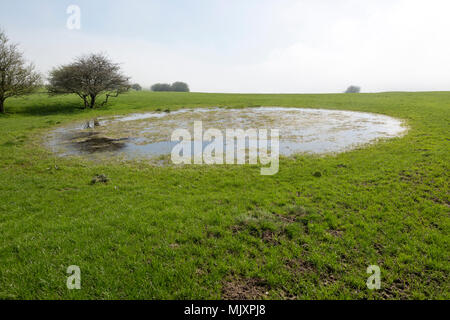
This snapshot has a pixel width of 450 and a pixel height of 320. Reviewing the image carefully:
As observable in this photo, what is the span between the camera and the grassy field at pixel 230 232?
13.8 feet

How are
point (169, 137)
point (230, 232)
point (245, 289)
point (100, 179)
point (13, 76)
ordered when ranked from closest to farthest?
point (245, 289), point (230, 232), point (100, 179), point (169, 137), point (13, 76)

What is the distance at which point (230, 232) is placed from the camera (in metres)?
5.72

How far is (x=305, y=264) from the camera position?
185 inches

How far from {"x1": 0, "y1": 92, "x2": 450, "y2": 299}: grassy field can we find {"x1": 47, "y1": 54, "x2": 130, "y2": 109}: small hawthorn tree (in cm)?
3122

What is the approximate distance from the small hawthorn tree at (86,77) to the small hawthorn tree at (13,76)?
2.43 metres

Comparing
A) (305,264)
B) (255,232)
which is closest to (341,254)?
(305,264)

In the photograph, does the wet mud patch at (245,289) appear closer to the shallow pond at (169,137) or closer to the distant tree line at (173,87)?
the shallow pond at (169,137)

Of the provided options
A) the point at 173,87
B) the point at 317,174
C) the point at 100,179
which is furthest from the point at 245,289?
the point at 173,87

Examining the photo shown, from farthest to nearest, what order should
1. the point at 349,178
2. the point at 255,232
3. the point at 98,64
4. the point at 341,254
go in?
1. the point at 98,64
2. the point at 349,178
3. the point at 255,232
4. the point at 341,254

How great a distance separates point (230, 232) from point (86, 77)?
41.2 meters

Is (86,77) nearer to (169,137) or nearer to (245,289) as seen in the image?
(169,137)

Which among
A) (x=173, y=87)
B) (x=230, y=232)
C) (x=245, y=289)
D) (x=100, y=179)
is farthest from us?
(x=173, y=87)

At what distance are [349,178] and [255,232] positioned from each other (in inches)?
221
